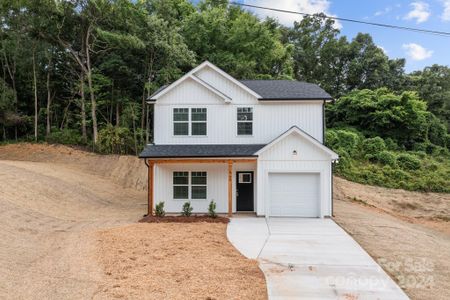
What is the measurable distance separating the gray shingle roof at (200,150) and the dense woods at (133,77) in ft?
38.8

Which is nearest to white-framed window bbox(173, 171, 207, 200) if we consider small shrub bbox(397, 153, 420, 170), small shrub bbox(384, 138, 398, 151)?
small shrub bbox(397, 153, 420, 170)

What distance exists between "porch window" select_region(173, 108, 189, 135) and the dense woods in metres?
11.1

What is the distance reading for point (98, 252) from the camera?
7.77 meters

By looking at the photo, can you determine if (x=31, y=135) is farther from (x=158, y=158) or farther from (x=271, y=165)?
(x=271, y=165)

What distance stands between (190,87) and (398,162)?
19.0m

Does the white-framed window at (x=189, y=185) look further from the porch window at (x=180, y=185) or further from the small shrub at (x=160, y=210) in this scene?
the small shrub at (x=160, y=210)

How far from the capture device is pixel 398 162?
2480 centimetres

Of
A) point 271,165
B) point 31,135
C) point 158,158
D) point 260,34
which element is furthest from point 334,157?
point 31,135

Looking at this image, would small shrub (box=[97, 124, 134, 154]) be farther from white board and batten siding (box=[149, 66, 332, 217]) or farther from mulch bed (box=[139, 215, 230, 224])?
mulch bed (box=[139, 215, 230, 224])

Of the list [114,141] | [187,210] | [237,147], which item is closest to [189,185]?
[187,210]

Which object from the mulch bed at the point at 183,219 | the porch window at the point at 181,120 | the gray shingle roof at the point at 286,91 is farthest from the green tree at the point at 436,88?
the mulch bed at the point at 183,219

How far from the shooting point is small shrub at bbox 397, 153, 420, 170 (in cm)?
2441

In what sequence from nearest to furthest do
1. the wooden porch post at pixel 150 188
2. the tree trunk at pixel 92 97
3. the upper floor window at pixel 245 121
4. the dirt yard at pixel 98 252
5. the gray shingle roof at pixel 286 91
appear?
the dirt yard at pixel 98 252, the wooden porch post at pixel 150 188, the gray shingle roof at pixel 286 91, the upper floor window at pixel 245 121, the tree trunk at pixel 92 97

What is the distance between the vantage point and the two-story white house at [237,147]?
13.3m
